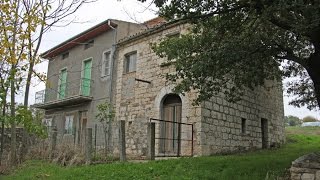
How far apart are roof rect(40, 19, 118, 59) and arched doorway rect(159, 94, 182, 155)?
590cm

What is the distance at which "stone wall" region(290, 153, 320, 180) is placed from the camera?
7.45 metres

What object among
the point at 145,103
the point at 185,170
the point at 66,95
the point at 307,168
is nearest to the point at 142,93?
the point at 145,103

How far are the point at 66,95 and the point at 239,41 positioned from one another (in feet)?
48.5

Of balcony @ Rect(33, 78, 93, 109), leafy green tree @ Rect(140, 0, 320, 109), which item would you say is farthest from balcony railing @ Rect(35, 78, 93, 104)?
leafy green tree @ Rect(140, 0, 320, 109)

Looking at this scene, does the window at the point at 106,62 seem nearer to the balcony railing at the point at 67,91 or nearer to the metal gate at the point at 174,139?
the balcony railing at the point at 67,91

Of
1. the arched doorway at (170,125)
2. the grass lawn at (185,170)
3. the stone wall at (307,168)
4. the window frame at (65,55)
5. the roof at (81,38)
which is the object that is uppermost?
the roof at (81,38)

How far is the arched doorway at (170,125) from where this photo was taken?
14.9m

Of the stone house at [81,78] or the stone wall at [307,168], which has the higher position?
the stone house at [81,78]

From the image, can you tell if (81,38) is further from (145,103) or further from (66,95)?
(145,103)

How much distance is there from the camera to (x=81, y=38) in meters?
21.8

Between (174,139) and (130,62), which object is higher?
(130,62)

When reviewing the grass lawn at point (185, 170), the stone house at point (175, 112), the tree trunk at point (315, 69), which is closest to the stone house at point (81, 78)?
the stone house at point (175, 112)

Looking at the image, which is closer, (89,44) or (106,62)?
(106,62)

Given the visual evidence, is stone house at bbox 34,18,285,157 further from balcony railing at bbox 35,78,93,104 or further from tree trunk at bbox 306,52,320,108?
tree trunk at bbox 306,52,320,108
